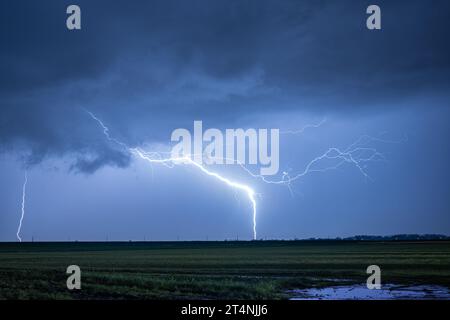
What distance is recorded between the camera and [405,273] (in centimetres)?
4062

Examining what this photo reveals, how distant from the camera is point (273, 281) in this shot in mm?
33812

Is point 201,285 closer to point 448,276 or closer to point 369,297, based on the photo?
point 369,297

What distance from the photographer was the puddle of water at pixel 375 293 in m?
26.4

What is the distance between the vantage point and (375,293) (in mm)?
28156

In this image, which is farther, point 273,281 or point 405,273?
point 405,273

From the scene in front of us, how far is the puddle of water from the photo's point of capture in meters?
26.4

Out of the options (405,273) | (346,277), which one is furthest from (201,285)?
(405,273)
